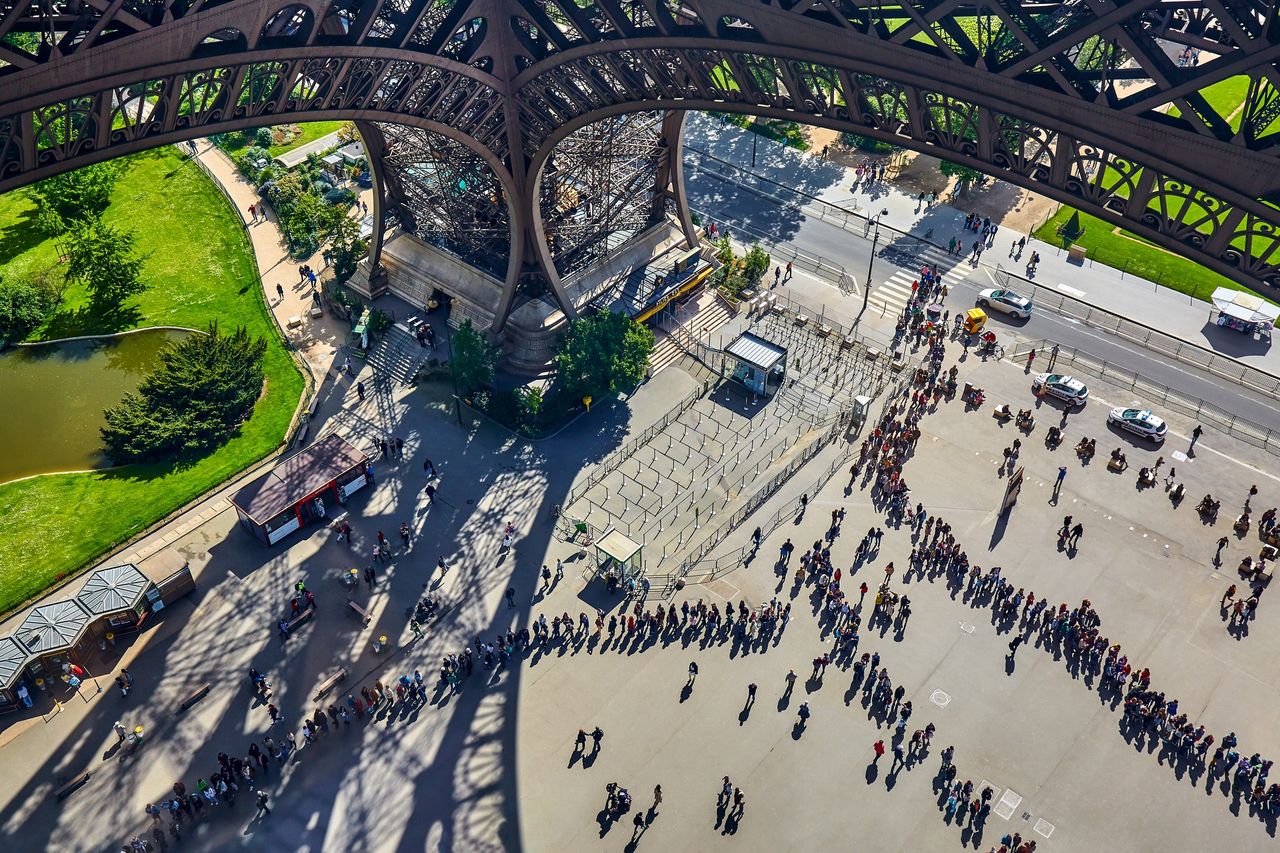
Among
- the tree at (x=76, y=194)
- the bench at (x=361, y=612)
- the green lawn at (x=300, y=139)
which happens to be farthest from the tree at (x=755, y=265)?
the tree at (x=76, y=194)

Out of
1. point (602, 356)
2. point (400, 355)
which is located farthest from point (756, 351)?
point (400, 355)

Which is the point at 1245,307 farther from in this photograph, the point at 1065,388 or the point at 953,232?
the point at 953,232

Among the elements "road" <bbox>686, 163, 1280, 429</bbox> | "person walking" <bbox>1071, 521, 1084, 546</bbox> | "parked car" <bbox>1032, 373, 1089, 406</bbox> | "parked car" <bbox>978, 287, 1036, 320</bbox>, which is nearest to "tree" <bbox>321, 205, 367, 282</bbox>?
"road" <bbox>686, 163, 1280, 429</bbox>

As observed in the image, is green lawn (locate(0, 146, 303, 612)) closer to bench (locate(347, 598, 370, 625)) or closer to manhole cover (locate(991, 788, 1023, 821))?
bench (locate(347, 598, 370, 625))

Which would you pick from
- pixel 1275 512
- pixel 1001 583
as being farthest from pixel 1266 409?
pixel 1001 583

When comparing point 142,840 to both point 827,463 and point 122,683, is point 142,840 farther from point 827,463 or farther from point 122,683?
point 827,463

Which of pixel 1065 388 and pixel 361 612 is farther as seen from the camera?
pixel 1065 388
